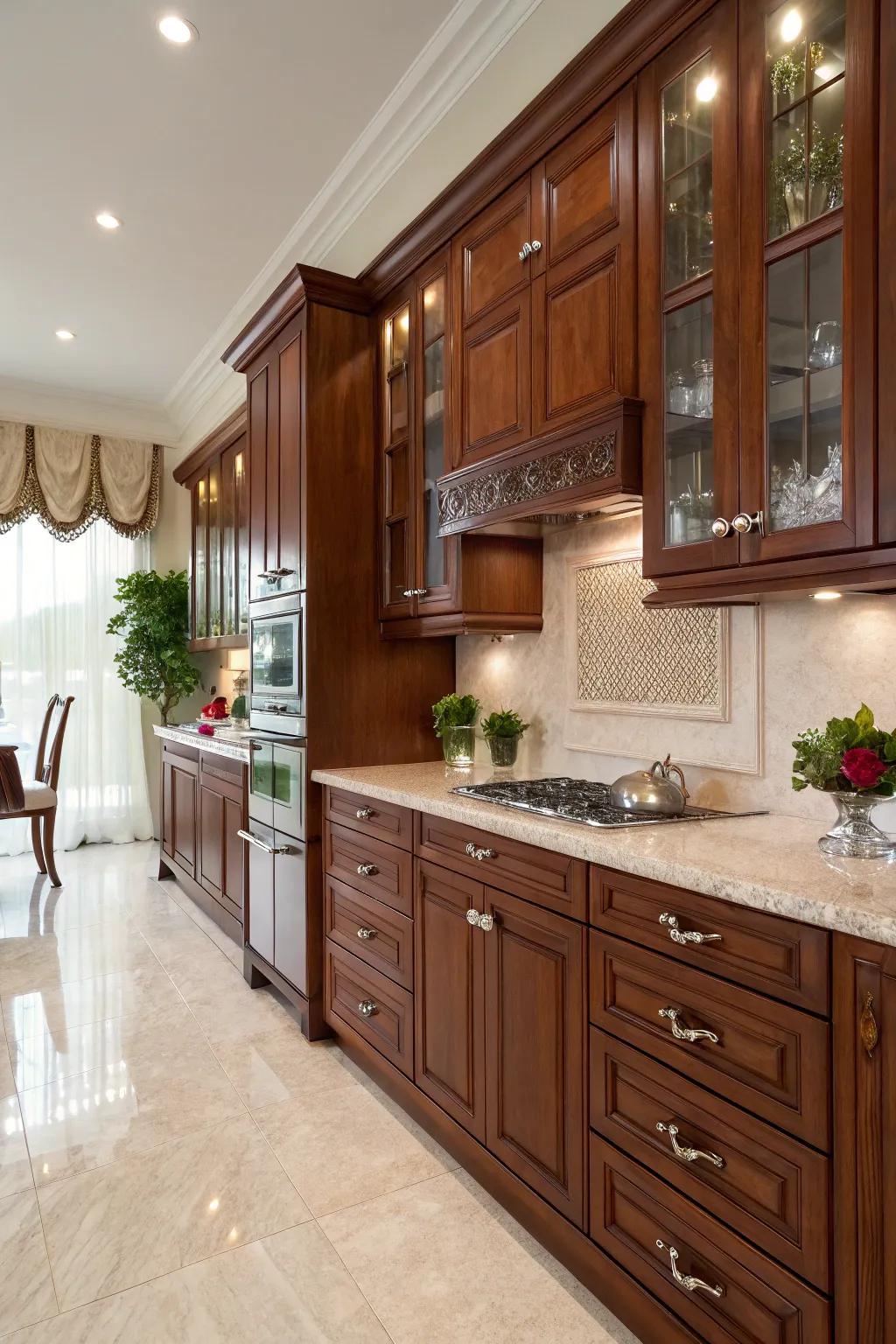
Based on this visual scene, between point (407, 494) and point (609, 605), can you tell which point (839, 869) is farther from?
point (407, 494)

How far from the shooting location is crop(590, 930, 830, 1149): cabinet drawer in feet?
3.88

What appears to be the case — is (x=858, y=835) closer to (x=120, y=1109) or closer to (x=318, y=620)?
(x=318, y=620)

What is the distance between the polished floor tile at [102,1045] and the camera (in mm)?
2670

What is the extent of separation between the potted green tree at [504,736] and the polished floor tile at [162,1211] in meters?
1.33

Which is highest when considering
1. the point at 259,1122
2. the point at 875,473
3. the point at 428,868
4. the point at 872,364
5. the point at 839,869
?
the point at 872,364

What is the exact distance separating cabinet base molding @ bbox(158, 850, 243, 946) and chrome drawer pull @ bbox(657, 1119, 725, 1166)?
2591 millimetres

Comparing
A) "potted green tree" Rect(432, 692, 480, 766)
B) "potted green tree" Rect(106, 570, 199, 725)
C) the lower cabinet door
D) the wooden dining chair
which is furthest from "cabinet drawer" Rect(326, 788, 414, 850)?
"potted green tree" Rect(106, 570, 199, 725)

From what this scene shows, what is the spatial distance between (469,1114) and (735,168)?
2.22 metres

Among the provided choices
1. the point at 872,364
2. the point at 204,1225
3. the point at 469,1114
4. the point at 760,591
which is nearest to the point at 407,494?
the point at 760,591

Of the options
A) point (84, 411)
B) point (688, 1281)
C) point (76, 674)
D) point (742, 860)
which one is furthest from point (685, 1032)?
point (84, 411)

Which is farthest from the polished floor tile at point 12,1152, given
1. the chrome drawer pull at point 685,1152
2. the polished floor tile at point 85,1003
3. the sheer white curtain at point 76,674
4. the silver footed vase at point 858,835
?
the sheer white curtain at point 76,674

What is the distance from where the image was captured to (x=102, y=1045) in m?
2.85

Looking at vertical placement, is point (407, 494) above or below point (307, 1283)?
above

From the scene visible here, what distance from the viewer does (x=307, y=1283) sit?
1719 millimetres
